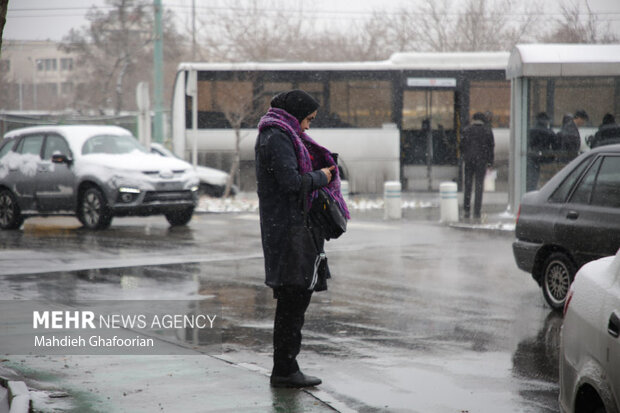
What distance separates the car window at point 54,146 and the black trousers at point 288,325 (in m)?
12.6

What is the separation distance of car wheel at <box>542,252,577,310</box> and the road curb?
517cm

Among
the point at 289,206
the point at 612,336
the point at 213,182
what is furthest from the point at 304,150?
A: the point at 213,182

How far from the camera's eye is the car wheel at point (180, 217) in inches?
716

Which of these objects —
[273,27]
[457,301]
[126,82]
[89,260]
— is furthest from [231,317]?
[126,82]

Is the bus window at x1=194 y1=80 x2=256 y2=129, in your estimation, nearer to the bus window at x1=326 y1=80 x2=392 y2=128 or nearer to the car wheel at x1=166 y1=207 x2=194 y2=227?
the bus window at x1=326 y1=80 x2=392 y2=128

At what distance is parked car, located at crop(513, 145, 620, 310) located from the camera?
28.8 feet

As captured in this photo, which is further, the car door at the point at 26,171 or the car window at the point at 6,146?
the car window at the point at 6,146

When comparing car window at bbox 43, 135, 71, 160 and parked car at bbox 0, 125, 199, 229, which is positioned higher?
car window at bbox 43, 135, 71, 160

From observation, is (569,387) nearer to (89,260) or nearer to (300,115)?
(300,115)

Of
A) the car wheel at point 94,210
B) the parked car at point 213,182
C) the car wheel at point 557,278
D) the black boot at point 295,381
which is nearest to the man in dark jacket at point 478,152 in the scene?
the car wheel at point 94,210

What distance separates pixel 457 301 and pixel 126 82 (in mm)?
60387

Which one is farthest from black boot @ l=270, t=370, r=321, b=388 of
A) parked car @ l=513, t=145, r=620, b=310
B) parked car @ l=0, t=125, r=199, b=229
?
parked car @ l=0, t=125, r=199, b=229

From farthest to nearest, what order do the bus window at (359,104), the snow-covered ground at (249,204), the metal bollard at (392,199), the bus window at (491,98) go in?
the bus window at (359,104)
the bus window at (491,98)
the snow-covered ground at (249,204)
the metal bollard at (392,199)

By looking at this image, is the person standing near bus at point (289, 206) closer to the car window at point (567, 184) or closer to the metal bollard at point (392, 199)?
the car window at point (567, 184)
